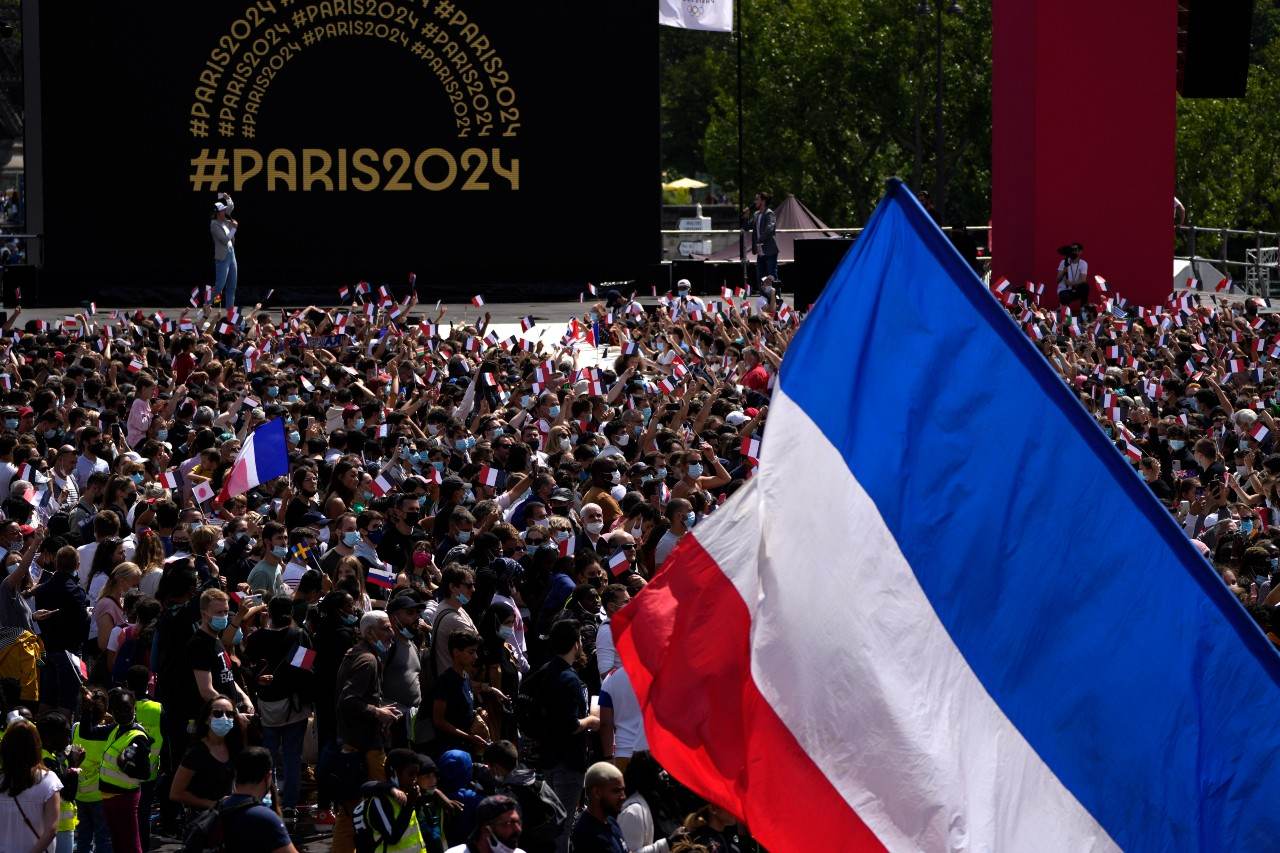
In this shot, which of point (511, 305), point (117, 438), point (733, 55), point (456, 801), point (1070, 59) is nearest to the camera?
point (456, 801)

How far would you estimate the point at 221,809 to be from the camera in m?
7.09

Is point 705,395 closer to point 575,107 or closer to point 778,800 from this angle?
point 778,800

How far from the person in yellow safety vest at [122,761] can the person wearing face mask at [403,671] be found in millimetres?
1008

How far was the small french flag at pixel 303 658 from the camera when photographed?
901 cm

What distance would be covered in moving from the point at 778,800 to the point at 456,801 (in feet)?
10.4

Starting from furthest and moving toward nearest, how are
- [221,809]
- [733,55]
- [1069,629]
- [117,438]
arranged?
[733,55], [117,438], [221,809], [1069,629]

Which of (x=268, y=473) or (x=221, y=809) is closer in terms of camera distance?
(x=221, y=809)

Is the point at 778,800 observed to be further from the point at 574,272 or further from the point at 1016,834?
the point at 574,272

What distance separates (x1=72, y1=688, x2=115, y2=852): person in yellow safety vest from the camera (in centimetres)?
834

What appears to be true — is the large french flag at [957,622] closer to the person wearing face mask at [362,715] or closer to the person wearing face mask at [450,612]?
the person wearing face mask at [362,715]

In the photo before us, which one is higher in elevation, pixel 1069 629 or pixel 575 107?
pixel 575 107

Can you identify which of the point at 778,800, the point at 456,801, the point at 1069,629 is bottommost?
the point at 456,801

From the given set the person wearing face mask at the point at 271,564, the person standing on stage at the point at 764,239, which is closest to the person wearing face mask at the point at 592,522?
the person wearing face mask at the point at 271,564

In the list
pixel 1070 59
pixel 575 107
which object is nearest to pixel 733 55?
pixel 575 107
